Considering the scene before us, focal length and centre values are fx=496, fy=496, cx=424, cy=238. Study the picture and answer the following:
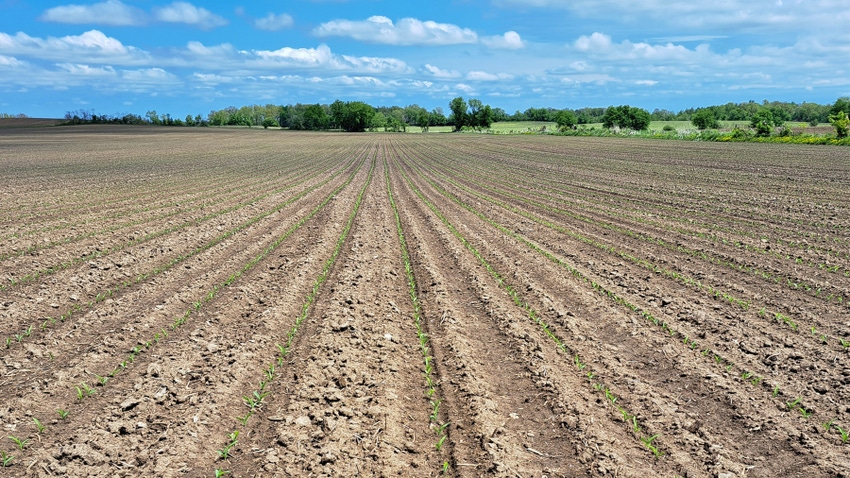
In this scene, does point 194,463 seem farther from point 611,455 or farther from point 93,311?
point 93,311

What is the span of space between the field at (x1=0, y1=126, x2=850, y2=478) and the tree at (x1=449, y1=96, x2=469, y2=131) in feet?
438

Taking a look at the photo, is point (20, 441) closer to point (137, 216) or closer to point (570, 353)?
point (570, 353)

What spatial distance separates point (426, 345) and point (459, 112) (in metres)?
144

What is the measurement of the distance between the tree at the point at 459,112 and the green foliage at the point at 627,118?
135ft

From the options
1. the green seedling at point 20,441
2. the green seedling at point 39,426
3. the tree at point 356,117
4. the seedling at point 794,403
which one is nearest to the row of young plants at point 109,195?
the green seedling at point 39,426

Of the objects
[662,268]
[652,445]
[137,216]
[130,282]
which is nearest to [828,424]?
[652,445]

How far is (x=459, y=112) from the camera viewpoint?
145 m

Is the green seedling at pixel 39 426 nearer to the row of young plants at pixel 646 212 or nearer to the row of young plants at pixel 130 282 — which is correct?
the row of young plants at pixel 130 282

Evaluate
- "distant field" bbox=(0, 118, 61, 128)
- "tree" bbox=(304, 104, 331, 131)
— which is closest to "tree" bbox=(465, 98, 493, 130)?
"tree" bbox=(304, 104, 331, 131)

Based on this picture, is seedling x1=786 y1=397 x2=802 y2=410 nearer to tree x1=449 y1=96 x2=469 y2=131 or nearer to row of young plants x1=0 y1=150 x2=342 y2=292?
row of young plants x1=0 y1=150 x2=342 y2=292

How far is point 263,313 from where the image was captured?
798 centimetres

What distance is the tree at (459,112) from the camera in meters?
145

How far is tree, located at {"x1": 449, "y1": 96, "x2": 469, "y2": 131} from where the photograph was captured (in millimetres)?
144875

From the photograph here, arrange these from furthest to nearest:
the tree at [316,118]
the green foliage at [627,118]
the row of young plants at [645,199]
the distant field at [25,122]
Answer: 1. the tree at [316,118]
2. the green foliage at [627,118]
3. the distant field at [25,122]
4. the row of young plants at [645,199]
